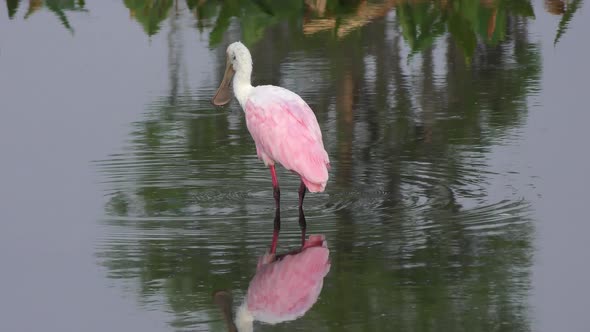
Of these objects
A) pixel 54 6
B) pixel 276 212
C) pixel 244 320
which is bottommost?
pixel 54 6

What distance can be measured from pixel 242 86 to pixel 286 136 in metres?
0.95

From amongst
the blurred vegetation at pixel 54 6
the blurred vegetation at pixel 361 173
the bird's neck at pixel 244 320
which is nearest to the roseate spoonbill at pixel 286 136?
the blurred vegetation at pixel 361 173

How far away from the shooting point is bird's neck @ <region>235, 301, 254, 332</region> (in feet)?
23.7

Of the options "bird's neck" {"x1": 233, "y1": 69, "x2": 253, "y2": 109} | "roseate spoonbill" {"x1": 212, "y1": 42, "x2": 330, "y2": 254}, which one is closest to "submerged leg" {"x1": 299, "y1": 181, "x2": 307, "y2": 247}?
"roseate spoonbill" {"x1": 212, "y1": 42, "x2": 330, "y2": 254}

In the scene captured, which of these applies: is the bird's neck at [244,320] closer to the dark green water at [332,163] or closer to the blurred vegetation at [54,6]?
the dark green water at [332,163]

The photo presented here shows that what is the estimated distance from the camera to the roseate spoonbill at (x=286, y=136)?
372 inches

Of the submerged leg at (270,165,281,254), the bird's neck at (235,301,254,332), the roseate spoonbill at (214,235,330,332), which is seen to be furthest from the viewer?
the submerged leg at (270,165,281,254)

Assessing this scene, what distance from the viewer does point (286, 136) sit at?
9797mm

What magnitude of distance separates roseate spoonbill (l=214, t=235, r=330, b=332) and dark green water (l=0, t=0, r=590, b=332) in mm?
73

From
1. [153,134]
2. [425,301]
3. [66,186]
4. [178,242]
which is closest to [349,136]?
[153,134]

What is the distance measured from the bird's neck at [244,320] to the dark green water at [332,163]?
3.6 inches

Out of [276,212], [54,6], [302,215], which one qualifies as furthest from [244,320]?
[54,6]

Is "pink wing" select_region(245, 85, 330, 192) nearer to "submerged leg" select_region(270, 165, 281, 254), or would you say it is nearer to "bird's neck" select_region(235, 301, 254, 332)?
"submerged leg" select_region(270, 165, 281, 254)

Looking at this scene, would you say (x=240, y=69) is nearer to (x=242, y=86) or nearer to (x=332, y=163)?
(x=242, y=86)
